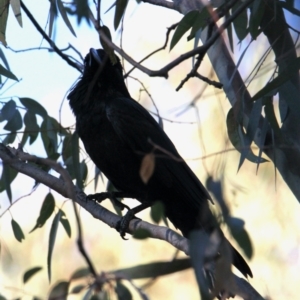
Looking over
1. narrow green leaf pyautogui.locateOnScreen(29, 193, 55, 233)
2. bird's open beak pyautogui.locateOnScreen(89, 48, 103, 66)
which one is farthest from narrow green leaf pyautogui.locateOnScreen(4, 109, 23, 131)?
bird's open beak pyautogui.locateOnScreen(89, 48, 103, 66)

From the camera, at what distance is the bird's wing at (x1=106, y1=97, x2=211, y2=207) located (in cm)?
268

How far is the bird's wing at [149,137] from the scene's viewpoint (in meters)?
2.68

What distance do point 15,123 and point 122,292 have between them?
1.58 m

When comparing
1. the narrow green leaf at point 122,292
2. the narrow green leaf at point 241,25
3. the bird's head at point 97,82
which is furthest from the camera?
the bird's head at point 97,82

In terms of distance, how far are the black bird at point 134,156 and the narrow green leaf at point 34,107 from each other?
182mm

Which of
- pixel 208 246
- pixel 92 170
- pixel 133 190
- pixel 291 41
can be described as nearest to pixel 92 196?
pixel 133 190

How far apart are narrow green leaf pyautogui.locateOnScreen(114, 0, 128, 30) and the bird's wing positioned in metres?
0.57

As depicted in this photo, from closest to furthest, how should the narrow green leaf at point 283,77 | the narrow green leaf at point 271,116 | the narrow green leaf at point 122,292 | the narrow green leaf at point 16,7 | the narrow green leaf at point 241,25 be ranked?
the narrow green leaf at point 122,292, the narrow green leaf at point 283,77, the narrow green leaf at point 271,116, the narrow green leaf at point 241,25, the narrow green leaf at point 16,7

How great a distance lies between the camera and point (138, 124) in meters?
2.87

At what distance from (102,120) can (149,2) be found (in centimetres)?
57

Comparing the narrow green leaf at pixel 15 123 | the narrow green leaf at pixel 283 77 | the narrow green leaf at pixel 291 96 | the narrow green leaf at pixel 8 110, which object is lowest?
the narrow green leaf at pixel 283 77

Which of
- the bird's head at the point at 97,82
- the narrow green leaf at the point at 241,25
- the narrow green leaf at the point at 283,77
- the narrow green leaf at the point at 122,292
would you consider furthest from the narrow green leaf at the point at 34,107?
the narrow green leaf at the point at 122,292

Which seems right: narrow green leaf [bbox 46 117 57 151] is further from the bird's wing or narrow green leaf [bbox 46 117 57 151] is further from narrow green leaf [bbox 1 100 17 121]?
the bird's wing

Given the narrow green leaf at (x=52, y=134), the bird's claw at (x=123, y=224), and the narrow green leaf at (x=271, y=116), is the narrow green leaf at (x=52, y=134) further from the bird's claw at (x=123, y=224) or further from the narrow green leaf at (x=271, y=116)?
the narrow green leaf at (x=271, y=116)
